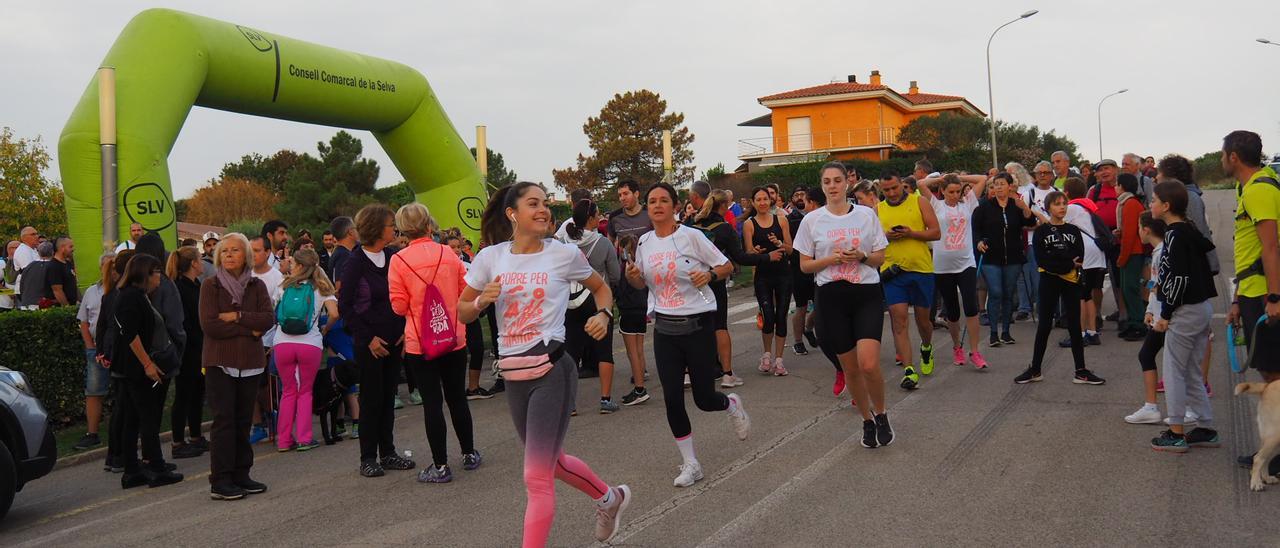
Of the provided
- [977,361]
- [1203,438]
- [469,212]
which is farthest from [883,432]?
[469,212]

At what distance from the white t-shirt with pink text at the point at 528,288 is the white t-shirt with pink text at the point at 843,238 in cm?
269

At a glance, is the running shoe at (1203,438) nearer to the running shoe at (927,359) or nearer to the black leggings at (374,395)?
the running shoe at (927,359)

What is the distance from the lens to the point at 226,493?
690 centimetres

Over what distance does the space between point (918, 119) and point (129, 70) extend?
165 ft

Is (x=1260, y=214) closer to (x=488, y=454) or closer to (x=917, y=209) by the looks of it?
(x=917, y=209)

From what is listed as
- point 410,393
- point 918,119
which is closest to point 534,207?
point 410,393

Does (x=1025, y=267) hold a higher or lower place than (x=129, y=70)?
lower

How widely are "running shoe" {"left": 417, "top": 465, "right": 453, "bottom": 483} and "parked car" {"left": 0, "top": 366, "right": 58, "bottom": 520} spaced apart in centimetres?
257

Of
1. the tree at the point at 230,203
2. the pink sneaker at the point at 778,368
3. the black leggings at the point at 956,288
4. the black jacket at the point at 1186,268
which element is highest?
the tree at the point at 230,203

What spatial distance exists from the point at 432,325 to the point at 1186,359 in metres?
4.93

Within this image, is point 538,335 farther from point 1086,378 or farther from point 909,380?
point 1086,378

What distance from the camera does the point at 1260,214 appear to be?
5781mm

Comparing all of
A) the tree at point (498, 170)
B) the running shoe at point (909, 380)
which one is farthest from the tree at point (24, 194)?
the running shoe at point (909, 380)

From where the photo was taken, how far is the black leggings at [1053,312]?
886 centimetres
